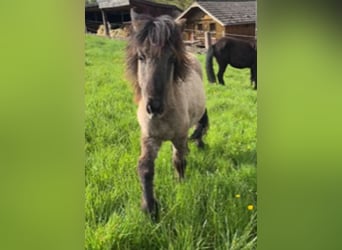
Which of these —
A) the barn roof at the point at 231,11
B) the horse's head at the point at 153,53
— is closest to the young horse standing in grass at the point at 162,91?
the horse's head at the point at 153,53

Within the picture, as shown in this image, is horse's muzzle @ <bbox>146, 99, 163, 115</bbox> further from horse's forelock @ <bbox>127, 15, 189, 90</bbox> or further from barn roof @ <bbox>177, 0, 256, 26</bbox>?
barn roof @ <bbox>177, 0, 256, 26</bbox>

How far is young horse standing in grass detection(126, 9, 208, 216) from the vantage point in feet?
7.45

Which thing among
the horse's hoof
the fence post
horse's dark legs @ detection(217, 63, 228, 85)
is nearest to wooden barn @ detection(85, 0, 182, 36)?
the fence post

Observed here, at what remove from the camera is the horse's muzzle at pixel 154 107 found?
229 centimetres

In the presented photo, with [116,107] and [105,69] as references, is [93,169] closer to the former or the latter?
[116,107]

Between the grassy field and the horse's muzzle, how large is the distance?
74 millimetres

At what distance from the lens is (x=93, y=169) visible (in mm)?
2246

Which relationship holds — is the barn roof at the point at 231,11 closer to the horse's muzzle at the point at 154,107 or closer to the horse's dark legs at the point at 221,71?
the horse's dark legs at the point at 221,71
